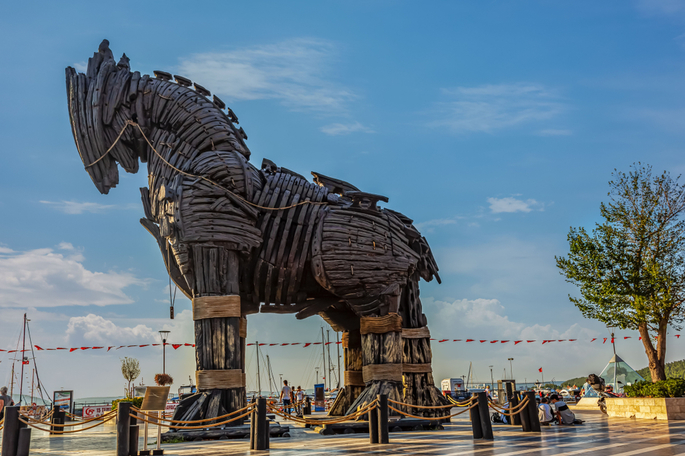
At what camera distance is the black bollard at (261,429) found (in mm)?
9883

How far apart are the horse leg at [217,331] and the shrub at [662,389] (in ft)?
35.2

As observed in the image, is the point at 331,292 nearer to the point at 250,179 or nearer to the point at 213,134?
the point at 250,179

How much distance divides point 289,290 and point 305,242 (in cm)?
125

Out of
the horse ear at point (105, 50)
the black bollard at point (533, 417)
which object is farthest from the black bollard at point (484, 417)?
the horse ear at point (105, 50)

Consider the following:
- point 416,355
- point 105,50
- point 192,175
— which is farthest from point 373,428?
point 105,50

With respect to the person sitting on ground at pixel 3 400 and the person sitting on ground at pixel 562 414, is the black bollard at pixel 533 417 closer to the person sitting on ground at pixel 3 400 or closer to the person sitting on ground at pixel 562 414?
the person sitting on ground at pixel 562 414

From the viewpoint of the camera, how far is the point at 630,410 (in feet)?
54.1

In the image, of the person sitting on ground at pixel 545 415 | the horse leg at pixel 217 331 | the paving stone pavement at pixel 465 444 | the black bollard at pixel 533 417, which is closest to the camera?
the paving stone pavement at pixel 465 444

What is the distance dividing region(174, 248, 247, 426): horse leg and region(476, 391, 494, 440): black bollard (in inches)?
199

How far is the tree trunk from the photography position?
17422 mm

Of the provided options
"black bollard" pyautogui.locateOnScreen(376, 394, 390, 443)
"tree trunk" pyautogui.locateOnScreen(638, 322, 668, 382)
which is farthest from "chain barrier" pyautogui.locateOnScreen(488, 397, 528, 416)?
"tree trunk" pyautogui.locateOnScreen(638, 322, 668, 382)

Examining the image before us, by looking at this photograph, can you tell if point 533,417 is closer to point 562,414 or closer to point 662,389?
point 562,414

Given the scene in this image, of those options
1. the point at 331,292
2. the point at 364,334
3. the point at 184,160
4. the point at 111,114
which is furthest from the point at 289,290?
A: the point at 111,114

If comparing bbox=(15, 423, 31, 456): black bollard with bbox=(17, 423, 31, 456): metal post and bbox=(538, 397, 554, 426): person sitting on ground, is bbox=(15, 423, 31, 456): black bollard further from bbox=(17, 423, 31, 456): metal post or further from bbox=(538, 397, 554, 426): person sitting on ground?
bbox=(538, 397, 554, 426): person sitting on ground
